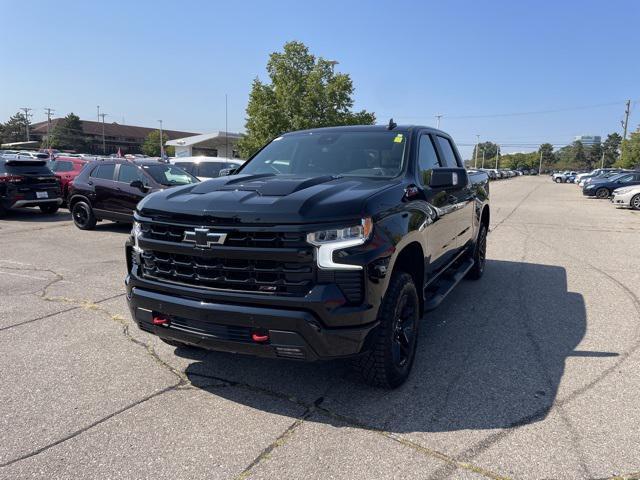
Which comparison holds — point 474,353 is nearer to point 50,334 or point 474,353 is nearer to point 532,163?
point 50,334

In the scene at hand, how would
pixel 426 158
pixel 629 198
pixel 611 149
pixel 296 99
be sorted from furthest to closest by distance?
pixel 611 149
pixel 296 99
pixel 629 198
pixel 426 158

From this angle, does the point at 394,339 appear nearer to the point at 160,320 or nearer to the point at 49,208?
the point at 160,320

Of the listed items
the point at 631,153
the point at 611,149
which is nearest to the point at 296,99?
the point at 631,153

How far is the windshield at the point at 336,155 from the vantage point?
412 cm

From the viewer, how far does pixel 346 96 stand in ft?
120

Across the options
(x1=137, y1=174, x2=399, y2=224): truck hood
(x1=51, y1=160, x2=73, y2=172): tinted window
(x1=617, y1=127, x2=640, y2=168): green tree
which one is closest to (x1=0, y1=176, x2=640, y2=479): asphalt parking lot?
(x1=137, y1=174, x2=399, y2=224): truck hood

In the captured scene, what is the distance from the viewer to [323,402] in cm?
332

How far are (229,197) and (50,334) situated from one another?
265 centimetres

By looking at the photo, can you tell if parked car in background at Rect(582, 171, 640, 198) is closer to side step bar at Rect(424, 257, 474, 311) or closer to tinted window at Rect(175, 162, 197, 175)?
tinted window at Rect(175, 162, 197, 175)

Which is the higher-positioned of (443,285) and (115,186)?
(115,186)

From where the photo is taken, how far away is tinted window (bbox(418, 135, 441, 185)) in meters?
4.24

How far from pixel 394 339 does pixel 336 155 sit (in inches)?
70.4

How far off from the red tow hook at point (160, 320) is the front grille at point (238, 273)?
25cm

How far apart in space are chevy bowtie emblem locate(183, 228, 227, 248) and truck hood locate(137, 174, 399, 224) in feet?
0.26
